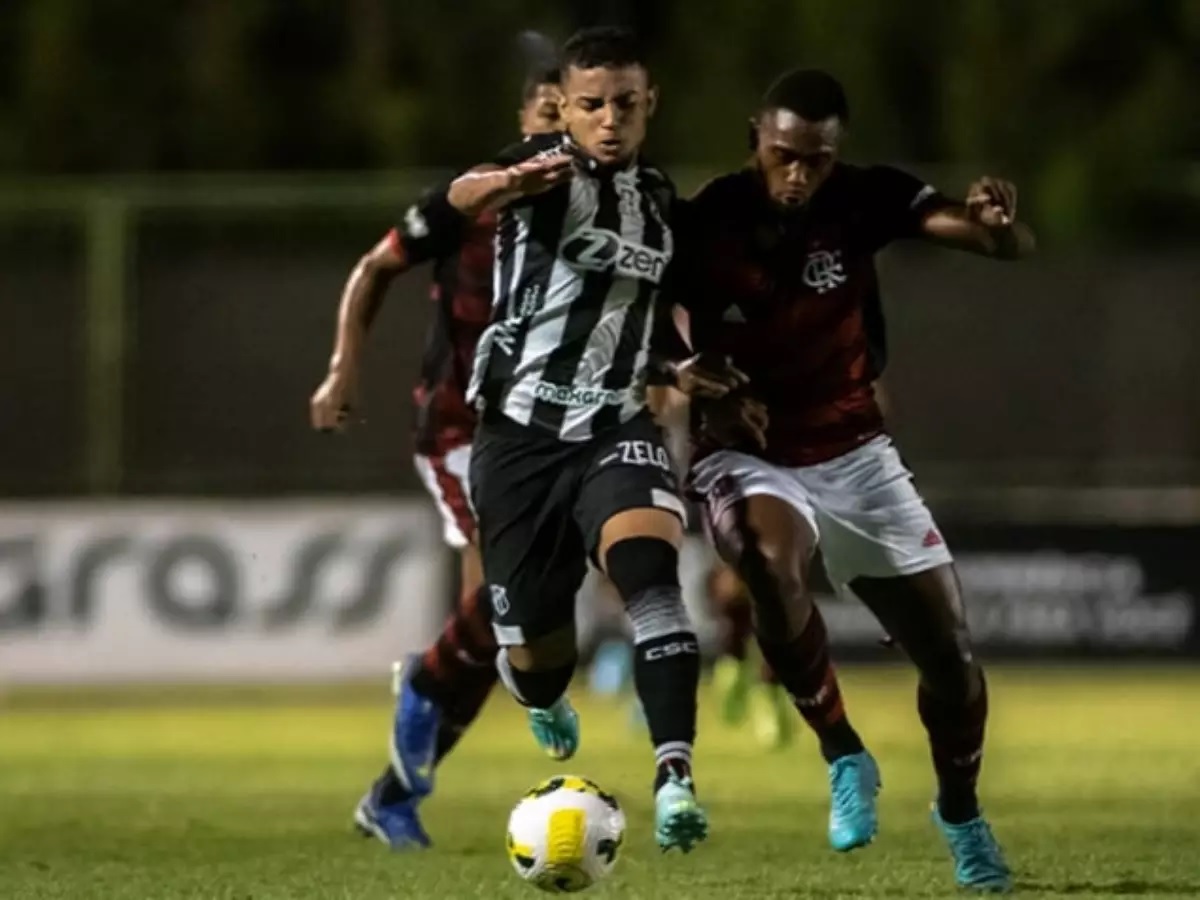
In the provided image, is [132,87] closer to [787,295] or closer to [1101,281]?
[1101,281]

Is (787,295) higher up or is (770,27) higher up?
(770,27)

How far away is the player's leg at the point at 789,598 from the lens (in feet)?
24.0

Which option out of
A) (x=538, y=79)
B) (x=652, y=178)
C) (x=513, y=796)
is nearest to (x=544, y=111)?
(x=538, y=79)

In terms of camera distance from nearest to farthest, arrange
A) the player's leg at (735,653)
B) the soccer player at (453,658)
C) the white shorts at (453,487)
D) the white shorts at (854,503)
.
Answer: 1. the white shorts at (854,503)
2. the soccer player at (453,658)
3. the white shorts at (453,487)
4. the player's leg at (735,653)

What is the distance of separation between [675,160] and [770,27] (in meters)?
1.21

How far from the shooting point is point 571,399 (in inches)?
289

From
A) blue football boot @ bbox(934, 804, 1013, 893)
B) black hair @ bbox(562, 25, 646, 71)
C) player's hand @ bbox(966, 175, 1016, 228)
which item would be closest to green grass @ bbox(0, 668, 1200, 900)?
blue football boot @ bbox(934, 804, 1013, 893)

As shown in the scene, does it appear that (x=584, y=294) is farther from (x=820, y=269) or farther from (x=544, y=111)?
(x=544, y=111)

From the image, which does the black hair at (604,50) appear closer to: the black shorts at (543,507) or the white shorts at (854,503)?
the black shorts at (543,507)

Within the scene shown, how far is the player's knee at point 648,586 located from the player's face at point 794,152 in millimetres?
972

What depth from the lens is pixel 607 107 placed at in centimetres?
718

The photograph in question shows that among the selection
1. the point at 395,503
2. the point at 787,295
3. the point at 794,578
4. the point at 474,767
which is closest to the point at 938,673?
the point at 794,578

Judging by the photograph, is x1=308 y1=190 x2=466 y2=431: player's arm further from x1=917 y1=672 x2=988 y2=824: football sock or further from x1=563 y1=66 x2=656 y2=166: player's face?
x1=917 y1=672 x2=988 y2=824: football sock

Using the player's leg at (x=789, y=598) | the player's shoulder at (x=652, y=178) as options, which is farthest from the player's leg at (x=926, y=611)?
the player's shoulder at (x=652, y=178)
